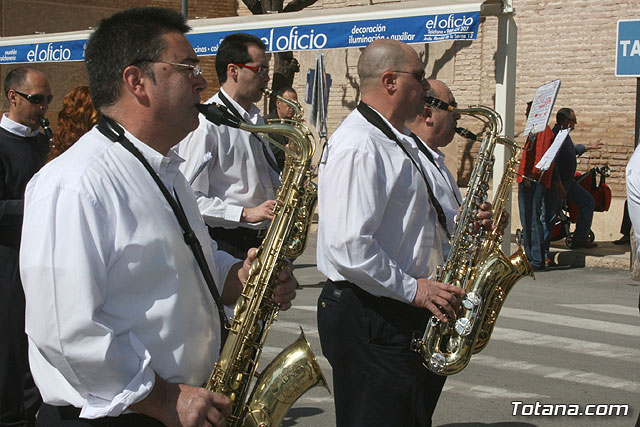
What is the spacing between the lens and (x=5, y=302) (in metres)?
5.08

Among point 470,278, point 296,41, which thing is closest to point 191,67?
point 470,278

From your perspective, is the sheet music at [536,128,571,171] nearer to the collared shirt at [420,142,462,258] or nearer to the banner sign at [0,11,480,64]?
the banner sign at [0,11,480,64]

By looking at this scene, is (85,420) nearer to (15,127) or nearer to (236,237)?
(236,237)

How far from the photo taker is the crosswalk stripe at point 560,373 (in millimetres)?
6723

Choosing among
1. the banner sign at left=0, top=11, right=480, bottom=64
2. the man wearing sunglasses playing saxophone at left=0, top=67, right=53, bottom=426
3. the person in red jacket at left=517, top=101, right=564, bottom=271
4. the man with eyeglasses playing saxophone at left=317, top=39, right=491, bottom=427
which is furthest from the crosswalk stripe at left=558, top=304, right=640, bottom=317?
the man wearing sunglasses playing saxophone at left=0, top=67, right=53, bottom=426

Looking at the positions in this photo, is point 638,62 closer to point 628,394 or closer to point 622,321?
point 622,321

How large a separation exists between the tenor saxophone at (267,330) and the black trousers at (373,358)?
592 millimetres

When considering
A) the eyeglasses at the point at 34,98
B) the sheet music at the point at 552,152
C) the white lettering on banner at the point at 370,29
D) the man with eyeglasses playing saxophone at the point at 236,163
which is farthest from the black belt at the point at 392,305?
the white lettering on banner at the point at 370,29

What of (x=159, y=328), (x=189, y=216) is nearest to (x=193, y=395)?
(x=159, y=328)

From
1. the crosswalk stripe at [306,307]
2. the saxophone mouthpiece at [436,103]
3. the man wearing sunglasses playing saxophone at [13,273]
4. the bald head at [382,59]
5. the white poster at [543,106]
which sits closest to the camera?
the bald head at [382,59]

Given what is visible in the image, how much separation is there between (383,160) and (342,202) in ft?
Result: 0.90

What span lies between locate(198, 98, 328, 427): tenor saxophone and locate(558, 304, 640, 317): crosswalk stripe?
6980 mm

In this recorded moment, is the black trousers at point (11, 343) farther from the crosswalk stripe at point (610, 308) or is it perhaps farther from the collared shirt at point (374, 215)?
the crosswalk stripe at point (610, 308)

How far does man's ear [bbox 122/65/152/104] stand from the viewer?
2625 mm
